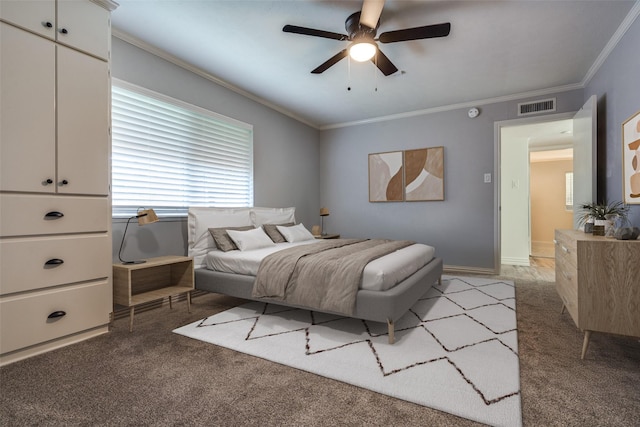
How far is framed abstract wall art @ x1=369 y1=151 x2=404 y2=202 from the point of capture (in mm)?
5297

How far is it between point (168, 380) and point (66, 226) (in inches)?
51.9

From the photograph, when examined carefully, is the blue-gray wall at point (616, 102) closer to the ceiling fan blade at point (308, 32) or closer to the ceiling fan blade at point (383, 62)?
the ceiling fan blade at point (383, 62)

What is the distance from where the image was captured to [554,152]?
7.00 m

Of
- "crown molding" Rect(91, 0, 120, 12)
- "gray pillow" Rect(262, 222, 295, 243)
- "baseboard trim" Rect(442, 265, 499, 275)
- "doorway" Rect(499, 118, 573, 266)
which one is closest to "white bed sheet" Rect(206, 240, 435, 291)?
"gray pillow" Rect(262, 222, 295, 243)

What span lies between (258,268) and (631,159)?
3.23m

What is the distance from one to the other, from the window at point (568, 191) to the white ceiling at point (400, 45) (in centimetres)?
420

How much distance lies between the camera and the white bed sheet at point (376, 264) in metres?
2.35

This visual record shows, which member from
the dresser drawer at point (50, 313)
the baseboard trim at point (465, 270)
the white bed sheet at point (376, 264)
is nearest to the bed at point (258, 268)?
the white bed sheet at point (376, 264)

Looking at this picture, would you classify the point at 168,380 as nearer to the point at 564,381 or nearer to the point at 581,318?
the point at 564,381

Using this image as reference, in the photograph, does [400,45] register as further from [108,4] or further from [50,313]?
[50,313]

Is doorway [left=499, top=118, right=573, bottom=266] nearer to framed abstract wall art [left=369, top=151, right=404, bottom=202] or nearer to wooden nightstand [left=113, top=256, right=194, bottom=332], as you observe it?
framed abstract wall art [left=369, top=151, right=404, bottom=202]

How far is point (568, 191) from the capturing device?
23.9ft

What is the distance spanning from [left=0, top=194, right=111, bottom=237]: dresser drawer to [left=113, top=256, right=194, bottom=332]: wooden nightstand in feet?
1.40

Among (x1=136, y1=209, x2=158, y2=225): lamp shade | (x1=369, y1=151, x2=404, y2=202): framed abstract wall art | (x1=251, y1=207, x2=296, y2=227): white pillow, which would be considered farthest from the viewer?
(x1=369, y1=151, x2=404, y2=202): framed abstract wall art
